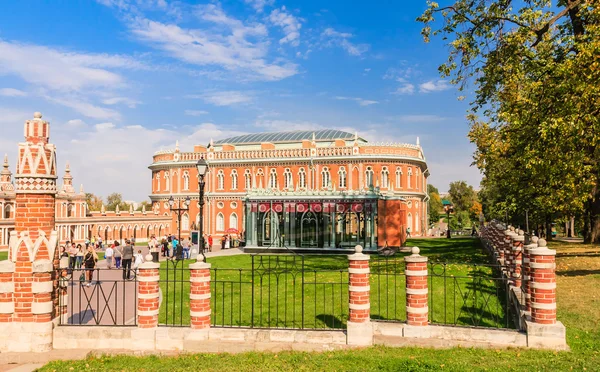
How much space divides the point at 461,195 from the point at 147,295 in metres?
107

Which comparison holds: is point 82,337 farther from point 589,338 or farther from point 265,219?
point 265,219

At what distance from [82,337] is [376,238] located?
75.0 feet

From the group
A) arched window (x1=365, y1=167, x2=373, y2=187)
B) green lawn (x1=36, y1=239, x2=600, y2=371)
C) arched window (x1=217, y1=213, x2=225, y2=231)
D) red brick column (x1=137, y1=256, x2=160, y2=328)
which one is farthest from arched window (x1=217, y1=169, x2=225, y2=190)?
green lawn (x1=36, y1=239, x2=600, y2=371)

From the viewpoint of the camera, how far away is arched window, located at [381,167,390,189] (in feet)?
171

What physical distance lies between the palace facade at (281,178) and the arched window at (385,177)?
104mm

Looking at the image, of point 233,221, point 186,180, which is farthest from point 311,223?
point 186,180

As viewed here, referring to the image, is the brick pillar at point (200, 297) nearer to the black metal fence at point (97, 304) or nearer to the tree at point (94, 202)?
the black metal fence at point (97, 304)

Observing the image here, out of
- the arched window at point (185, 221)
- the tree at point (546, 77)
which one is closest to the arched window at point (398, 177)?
the arched window at point (185, 221)

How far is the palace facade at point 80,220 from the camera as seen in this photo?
42.8 metres

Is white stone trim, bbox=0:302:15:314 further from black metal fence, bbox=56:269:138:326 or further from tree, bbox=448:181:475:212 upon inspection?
tree, bbox=448:181:475:212

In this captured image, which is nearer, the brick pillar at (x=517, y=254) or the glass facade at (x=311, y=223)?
the brick pillar at (x=517, y=254)

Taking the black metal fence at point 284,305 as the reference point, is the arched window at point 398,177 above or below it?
above

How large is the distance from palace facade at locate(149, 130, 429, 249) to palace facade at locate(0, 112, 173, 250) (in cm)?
381

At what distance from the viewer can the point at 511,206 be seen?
36.0m
